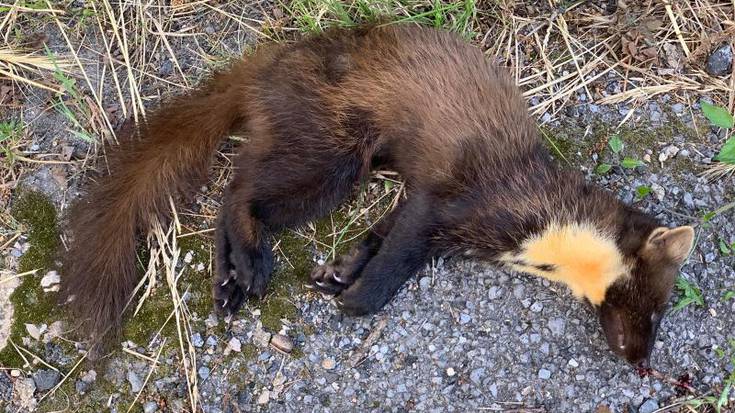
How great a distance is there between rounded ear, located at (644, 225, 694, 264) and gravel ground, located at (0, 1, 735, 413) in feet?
1.58

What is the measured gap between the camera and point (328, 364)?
13.3 ft

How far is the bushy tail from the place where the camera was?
12.8 ft

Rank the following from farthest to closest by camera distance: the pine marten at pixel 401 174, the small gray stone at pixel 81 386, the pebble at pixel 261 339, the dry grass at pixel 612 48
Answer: the dry grass at pixel 612 48 < the pebble at pixel 261 339 < the small gray stone at pixel 81 386 < the pine marten at pixel 401 174

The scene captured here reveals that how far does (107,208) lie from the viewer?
397 centimetres

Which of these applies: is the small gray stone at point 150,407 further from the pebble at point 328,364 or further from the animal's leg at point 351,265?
the animal's leg at point 351,265

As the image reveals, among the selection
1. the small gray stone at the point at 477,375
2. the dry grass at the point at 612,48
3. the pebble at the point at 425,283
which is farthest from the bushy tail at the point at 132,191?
the small gray stone at the point at 477,375

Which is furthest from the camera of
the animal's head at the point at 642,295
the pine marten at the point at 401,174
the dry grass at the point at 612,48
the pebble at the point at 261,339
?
the dry grass at the point at 612,48

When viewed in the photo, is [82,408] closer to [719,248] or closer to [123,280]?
[123,280]

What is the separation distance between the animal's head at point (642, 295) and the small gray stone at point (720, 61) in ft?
4.42

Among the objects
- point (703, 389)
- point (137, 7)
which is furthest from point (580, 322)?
point (137, 7)

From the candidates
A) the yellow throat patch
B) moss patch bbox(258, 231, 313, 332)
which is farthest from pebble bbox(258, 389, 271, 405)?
the yellow throat patch

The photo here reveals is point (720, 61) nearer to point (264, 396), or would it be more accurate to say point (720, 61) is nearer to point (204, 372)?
point (264, 396)

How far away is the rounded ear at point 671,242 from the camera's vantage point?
365 centimetres

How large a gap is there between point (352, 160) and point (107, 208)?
4.46 ft
